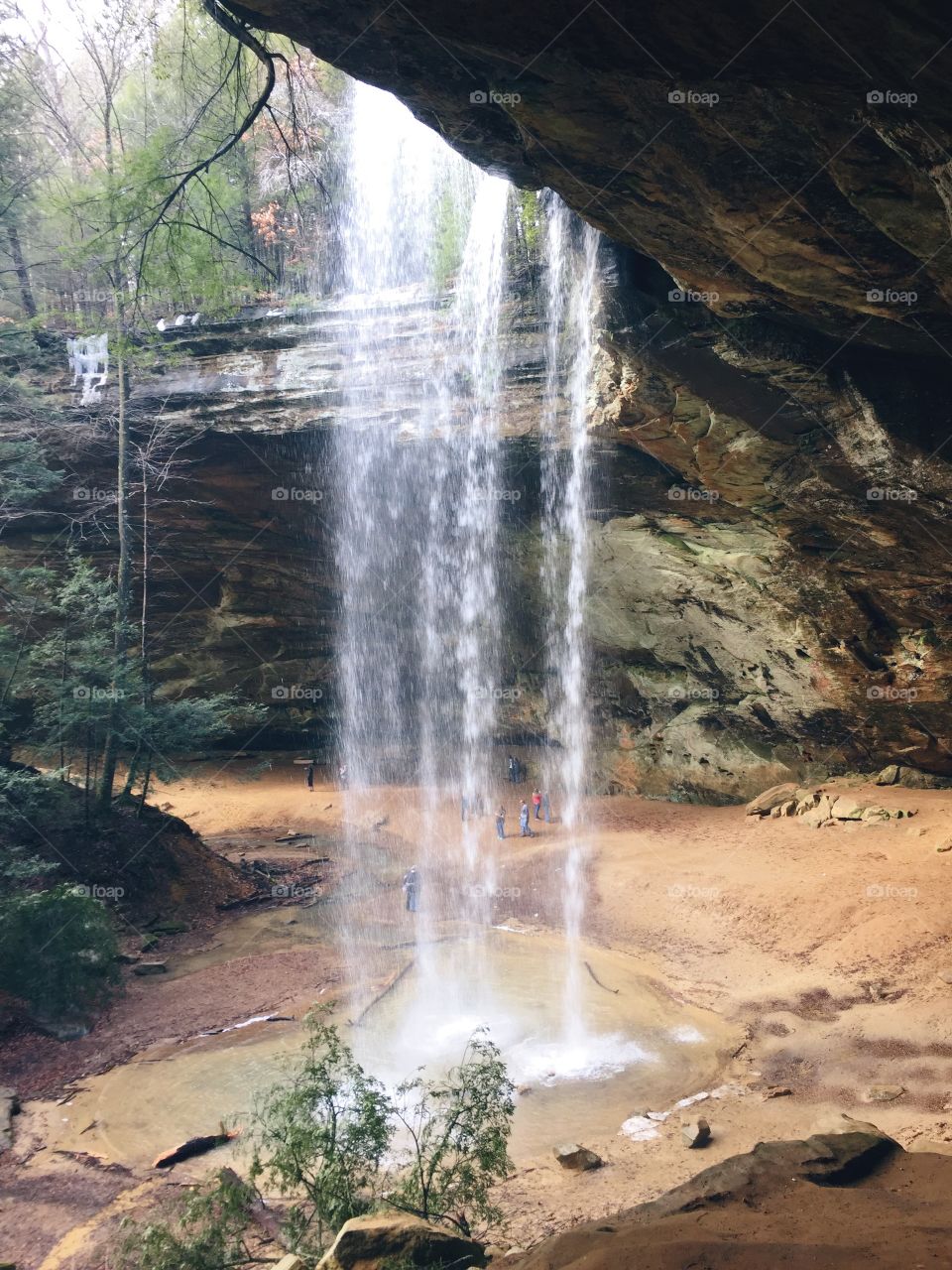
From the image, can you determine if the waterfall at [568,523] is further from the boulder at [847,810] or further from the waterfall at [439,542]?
the boulder at [847,810]

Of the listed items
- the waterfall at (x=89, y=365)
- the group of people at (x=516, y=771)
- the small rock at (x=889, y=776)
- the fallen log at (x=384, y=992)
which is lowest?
the fallen log at (x=384, y=992)

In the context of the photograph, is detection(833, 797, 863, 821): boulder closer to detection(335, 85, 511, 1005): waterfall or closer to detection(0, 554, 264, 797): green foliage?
detection(335, 85, 511, 1005): waterfall

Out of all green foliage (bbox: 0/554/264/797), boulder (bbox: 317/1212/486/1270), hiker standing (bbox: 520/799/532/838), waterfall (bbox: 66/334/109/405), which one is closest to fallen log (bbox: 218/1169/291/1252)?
boulder (bbox: 317/1212/486/1270)

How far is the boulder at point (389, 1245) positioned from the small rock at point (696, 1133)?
3893 mm

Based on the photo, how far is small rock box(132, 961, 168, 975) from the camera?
A: 42.5 ft

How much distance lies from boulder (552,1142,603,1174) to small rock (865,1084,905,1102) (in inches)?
124

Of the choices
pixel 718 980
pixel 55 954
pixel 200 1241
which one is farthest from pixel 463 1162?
pixel 55 954

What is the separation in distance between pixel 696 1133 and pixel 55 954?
28.2 ft

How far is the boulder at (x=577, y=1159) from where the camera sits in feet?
24.7

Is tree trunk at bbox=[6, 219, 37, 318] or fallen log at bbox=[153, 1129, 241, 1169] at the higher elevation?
tree trunk at bbox=[6, 219, 37, 318]

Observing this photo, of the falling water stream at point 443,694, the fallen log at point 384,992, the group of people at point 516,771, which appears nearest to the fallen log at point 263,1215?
the falling water stream at point 443,694

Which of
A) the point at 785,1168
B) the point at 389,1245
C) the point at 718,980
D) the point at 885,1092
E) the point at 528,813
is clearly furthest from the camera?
the point at 528,813

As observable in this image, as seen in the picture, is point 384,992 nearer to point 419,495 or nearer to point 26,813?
point 26,813

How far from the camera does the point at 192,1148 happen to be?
8109 millimetres
